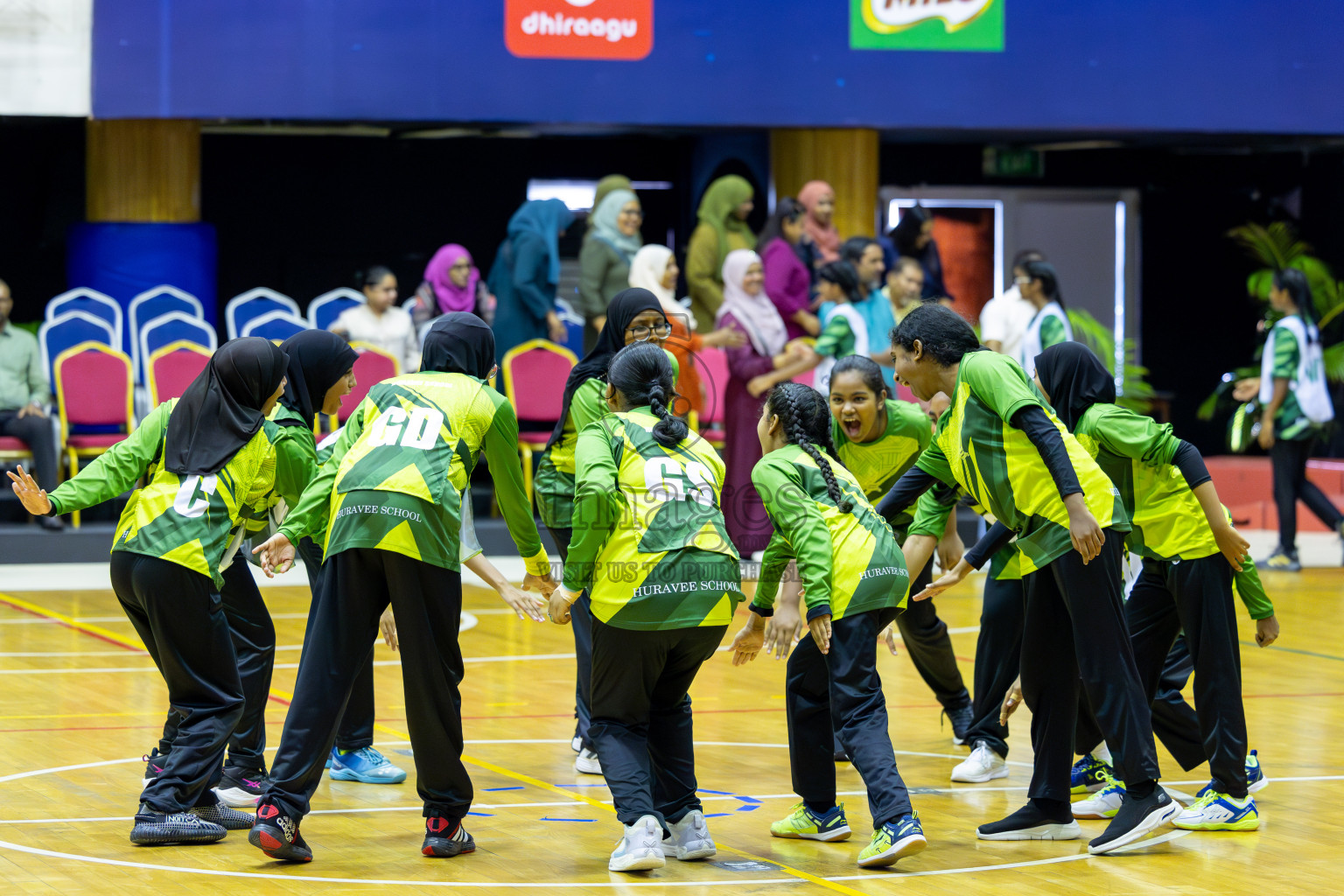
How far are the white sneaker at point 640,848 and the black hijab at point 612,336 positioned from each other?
6.14 ft

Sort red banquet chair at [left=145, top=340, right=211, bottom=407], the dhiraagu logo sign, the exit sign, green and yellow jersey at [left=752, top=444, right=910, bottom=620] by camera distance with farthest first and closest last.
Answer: the exit sign
the dhiraagu logo sign
red banquet chair at [left=145, top=340, right=211, bottom=407]
green and yellow jersey at [left=752, top=444, right=910, bottom=620]

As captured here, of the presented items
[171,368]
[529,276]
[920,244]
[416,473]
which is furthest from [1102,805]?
[920,244]

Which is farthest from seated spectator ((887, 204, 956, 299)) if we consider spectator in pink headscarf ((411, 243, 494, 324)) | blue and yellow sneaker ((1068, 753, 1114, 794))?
blue and yellow sneaker ((1068, 753, 1114, 794))

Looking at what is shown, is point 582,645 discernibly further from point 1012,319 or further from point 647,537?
point 1012,319

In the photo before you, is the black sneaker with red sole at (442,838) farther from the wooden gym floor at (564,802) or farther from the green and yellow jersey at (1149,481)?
the green and yellow jersey at (1149,481)

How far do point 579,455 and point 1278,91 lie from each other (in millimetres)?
11514

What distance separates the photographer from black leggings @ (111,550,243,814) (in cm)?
550

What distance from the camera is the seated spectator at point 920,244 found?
14258 mm

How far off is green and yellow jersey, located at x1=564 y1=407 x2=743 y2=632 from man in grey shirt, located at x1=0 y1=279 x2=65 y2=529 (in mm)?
7959

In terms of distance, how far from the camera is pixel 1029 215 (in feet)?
57.7

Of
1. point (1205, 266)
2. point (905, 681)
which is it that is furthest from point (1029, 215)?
point (905, 681)

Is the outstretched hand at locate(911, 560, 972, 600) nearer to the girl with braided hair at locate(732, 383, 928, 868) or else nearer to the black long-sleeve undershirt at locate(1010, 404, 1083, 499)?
the girl with braided hair at locate(732, 383, 928, 868)

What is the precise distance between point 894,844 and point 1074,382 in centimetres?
168

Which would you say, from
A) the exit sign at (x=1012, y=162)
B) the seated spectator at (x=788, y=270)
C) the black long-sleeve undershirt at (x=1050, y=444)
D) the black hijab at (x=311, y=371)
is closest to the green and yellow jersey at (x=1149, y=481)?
the black long-sleeve undershirt at (x=1050, y=444)
